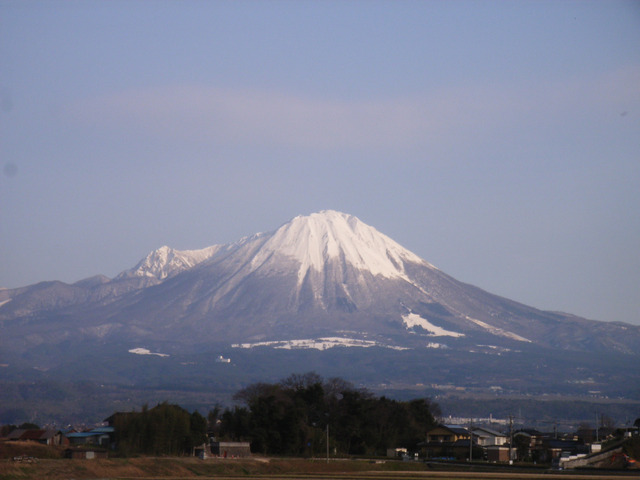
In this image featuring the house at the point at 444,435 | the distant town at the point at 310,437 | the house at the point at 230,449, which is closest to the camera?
the house at the point at 230,449

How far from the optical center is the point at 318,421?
7169 cm

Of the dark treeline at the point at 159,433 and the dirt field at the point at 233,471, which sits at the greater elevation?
the dark treeline at the point at 159,433

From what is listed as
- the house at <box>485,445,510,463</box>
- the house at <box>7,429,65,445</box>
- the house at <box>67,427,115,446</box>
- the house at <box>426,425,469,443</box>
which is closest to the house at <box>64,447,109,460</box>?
the house at <box>7,429,65,445</box>

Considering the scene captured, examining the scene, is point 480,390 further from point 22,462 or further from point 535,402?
point 22,462

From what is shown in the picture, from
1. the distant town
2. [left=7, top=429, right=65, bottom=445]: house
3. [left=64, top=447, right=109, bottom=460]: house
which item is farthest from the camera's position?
[left=7, top=429, right=65, bottom=445]: house

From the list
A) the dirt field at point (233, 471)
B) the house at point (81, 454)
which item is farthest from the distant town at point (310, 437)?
the dirt field at point (233, 471)

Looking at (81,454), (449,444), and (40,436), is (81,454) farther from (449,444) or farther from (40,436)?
(449,444)

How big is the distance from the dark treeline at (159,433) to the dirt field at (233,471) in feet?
22.0

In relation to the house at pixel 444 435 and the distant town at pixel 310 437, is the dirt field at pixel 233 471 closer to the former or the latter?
the distant town at pixel 310 437

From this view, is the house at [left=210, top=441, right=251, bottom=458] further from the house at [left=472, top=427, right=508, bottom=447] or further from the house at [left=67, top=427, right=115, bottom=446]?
the house at [left=472, top=427, right=508, bottom=447]

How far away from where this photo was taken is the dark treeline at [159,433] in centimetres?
5672

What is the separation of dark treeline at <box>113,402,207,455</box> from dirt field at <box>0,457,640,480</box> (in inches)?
264

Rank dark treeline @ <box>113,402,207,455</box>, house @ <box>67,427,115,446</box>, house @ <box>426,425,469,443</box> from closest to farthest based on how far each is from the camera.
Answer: dark treeline @ <box>113,402,207,455</box>, house @ <box>67,427,115,446</box>, house @ <box>426,425,469,443</box>

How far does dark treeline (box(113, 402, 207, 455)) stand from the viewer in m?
56.7
